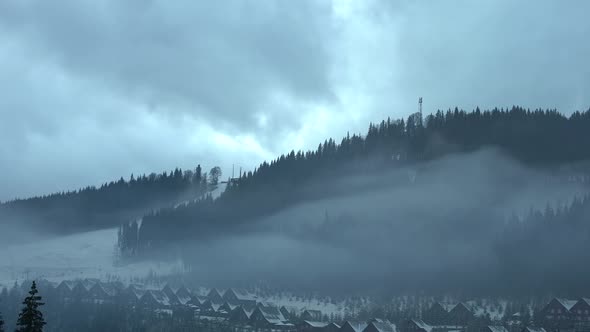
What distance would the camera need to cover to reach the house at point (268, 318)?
510ft

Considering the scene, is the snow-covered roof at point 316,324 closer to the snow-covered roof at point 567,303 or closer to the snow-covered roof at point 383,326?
the snow-covered roof at point 383,326

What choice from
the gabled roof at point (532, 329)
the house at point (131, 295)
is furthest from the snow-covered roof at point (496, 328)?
the house at point (131, 295)

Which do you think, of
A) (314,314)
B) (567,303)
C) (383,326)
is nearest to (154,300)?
(314,314)

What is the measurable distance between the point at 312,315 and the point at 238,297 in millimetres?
27276

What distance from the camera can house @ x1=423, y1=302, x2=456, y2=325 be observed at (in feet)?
468

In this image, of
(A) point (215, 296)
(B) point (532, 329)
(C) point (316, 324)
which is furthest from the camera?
(A) point (215, 296)

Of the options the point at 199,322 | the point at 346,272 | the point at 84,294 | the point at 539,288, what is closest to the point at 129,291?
the point at 84,294

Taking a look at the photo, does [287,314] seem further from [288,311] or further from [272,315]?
[272,315]

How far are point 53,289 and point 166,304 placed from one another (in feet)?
112

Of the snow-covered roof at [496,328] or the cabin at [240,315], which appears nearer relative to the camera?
the snow-covered roof at [496,328]

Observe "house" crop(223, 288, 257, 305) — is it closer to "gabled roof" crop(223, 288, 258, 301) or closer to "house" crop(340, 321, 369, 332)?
"gabled roof" crop(223, 288, 258, 301)

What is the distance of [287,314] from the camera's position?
165 meters

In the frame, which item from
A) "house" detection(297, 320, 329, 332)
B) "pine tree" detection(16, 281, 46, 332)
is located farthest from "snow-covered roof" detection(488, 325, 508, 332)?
"pine tree" detection(16, 281, 46, 332)

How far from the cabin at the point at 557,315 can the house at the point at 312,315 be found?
43.6m
